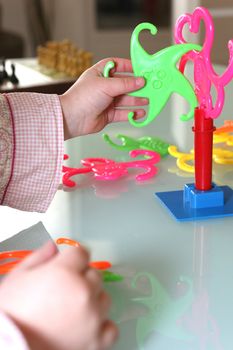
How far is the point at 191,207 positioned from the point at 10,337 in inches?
13.9

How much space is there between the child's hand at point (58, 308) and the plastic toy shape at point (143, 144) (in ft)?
1.67

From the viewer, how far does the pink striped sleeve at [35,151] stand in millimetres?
685

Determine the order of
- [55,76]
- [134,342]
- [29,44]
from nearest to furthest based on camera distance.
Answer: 1. [134,342]
2. [55,76]
3. [29,44]

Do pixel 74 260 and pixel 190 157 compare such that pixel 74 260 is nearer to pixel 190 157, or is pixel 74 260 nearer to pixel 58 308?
pixel 58 308

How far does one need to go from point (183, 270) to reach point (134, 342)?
12 cm

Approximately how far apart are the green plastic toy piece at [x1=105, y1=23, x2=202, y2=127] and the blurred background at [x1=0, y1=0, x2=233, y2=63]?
309cm

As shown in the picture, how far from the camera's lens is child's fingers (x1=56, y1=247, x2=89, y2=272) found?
35 cm

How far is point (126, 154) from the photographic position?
0.86 metres

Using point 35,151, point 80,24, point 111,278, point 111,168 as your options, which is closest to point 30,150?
point 35,151

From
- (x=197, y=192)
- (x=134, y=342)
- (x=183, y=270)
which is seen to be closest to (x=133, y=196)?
(x=197, y=192)

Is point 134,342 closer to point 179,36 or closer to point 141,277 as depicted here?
point 141,277

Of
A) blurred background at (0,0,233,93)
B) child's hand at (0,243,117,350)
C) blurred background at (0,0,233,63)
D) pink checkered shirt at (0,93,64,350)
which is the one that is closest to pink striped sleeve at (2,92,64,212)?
pink checkered shirt at (0,93,64,350)

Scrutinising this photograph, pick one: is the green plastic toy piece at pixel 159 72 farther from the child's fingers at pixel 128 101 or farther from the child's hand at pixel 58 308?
the child's hand at pixel 58 308

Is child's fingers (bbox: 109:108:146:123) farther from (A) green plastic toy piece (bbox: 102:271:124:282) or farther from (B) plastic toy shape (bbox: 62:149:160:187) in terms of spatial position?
(A) green plastic toy piece (bbox: 102:271:124:282)
